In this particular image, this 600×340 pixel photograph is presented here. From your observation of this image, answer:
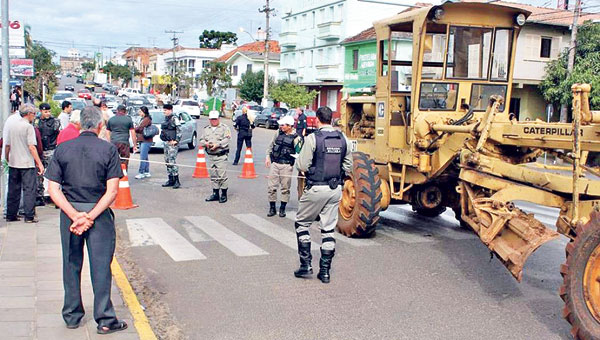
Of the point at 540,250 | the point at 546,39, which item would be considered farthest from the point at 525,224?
the point at 546,39

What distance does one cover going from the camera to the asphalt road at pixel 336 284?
5.85m

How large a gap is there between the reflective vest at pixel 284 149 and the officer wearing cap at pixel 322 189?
3861 millimetres

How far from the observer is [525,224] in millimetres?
6332

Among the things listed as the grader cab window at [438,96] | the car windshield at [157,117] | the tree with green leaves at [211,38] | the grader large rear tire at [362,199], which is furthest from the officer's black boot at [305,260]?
the tree with green leaves at [211,38]

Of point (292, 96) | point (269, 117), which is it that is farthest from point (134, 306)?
point (292, 96)

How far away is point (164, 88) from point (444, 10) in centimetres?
9056

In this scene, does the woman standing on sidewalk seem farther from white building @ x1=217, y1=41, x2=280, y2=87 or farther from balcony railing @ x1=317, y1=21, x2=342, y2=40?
white building @ x1=217, y1=41, x2=280, y2=87

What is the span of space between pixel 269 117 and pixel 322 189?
34.7 m

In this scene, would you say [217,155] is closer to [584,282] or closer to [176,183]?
[176,183]

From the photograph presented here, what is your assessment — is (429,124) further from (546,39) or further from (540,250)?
(546,39)

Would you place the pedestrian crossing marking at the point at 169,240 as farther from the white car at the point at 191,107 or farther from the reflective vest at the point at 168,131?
the white car at the point at 191,107

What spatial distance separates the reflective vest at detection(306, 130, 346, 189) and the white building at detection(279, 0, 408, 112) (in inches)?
1627

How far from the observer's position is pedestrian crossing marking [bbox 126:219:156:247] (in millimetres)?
9047

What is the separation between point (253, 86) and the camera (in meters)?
60.7
